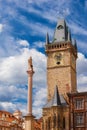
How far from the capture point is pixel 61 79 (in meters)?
109

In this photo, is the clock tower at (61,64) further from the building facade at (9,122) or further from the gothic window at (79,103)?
the building facade at (9,122)

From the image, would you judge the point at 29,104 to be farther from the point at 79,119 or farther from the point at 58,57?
A: the point at 58,57

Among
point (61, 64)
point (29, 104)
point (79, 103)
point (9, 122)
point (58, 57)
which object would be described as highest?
point (58, 57)

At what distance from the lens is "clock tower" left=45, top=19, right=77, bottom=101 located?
108 metres

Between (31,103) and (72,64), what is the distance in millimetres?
23827

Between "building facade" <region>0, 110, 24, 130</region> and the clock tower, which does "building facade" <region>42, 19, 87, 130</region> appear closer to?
the clock tower

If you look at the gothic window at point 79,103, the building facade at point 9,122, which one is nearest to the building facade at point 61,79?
the gothic window at point 79,103

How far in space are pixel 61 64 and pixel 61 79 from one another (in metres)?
4.97

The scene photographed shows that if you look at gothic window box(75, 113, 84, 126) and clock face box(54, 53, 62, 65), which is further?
clock face box(54, 53, 62, 65)

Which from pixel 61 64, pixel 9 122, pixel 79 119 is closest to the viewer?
pixel 79 119

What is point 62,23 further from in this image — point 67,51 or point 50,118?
point 50,118

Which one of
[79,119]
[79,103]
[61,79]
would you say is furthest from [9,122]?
[79,119]

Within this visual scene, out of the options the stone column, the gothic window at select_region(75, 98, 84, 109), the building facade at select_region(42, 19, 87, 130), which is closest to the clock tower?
the building facade at select_region(42, 19, 87, 130)

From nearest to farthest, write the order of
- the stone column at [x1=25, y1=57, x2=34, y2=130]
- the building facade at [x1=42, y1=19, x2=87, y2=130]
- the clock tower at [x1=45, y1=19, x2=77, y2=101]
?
the stone column at [x1=25, y1=57, x2=34, y2=130] < the building facade at [x1=42, y1=19, x2=87, y2=130] < the clock tower at [x1=45, y1=19, x2=77, y2=101]
